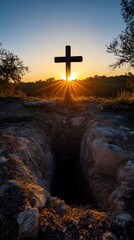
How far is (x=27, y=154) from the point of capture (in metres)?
4.80

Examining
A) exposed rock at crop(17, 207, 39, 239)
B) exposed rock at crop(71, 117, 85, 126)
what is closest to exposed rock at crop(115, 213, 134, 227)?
exposed rock at crop(17, 207, 39, 239)

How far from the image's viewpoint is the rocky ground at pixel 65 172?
8.97ft

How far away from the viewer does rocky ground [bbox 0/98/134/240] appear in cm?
273

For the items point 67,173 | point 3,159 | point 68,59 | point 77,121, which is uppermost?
point 68,59

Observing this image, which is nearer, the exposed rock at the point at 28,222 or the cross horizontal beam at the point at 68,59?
the exposed rock at the point at 28,222

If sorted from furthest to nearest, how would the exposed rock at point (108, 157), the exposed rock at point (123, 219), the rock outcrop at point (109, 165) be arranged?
the exposed rock at point (108, 157), the rock outcrop at point (109, 165), the exposed rock at point (123, 219)

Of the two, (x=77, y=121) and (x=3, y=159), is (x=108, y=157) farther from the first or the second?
(x=77, y=121)

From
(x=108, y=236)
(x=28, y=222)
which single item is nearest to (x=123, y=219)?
(x=108, y=236)

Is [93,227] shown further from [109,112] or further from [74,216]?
[109,112]

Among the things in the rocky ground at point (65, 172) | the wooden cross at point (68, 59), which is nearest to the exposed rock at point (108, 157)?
the rocky ground at point (65, 172)

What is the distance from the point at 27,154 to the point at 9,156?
2.04 feet

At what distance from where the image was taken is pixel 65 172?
7027 mm

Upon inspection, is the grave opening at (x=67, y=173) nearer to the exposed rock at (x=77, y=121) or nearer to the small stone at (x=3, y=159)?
the exposed rock at (x=77, y=121)

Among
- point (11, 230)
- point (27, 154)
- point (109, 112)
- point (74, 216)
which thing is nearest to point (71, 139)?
point (109, 112)
